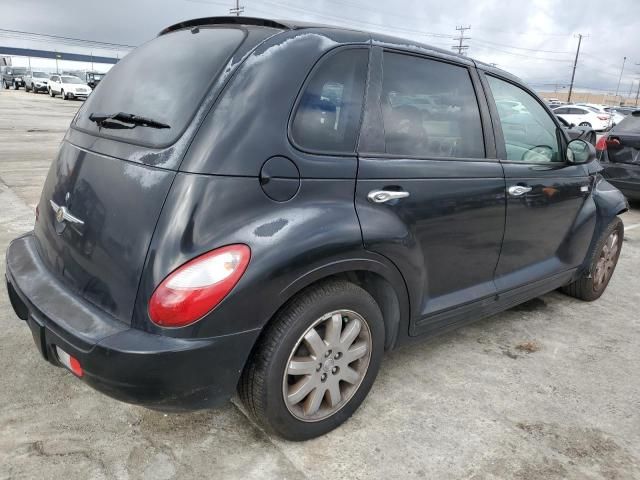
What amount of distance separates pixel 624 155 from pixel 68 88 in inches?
1402

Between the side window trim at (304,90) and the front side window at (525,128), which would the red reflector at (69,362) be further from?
the front side window at (525,128)

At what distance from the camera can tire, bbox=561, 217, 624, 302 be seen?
4.11 meters

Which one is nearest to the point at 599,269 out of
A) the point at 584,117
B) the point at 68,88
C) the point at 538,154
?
the point at 538,154

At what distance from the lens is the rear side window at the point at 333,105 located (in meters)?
2.17

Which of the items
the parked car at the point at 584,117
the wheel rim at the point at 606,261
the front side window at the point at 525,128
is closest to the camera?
the front side window at the point at 525,128

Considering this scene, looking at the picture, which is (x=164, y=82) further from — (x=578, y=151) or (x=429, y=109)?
(x=578, y=151)

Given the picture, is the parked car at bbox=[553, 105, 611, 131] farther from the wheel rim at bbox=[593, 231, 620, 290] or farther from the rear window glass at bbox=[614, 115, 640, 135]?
the wheel rim at bbox=[593, 231, 620, 290]

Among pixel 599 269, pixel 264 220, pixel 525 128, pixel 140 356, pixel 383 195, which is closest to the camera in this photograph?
pixel 140 356

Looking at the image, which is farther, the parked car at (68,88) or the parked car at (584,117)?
the parked car at (68,88)

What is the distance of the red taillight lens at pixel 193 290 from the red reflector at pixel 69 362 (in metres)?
0.38

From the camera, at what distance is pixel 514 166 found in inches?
123

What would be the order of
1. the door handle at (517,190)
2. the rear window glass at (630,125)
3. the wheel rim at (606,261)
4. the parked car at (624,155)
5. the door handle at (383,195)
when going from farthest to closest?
the rear window glass at (630,125), the parked car at (624,155), the wheel rim at (606,261), the door handle at (517,190), the door handle at (383,195)

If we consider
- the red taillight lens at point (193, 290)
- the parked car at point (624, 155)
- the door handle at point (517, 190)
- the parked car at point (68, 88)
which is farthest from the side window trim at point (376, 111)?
the parked car at point (68, 88)

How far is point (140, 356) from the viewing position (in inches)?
72.3
